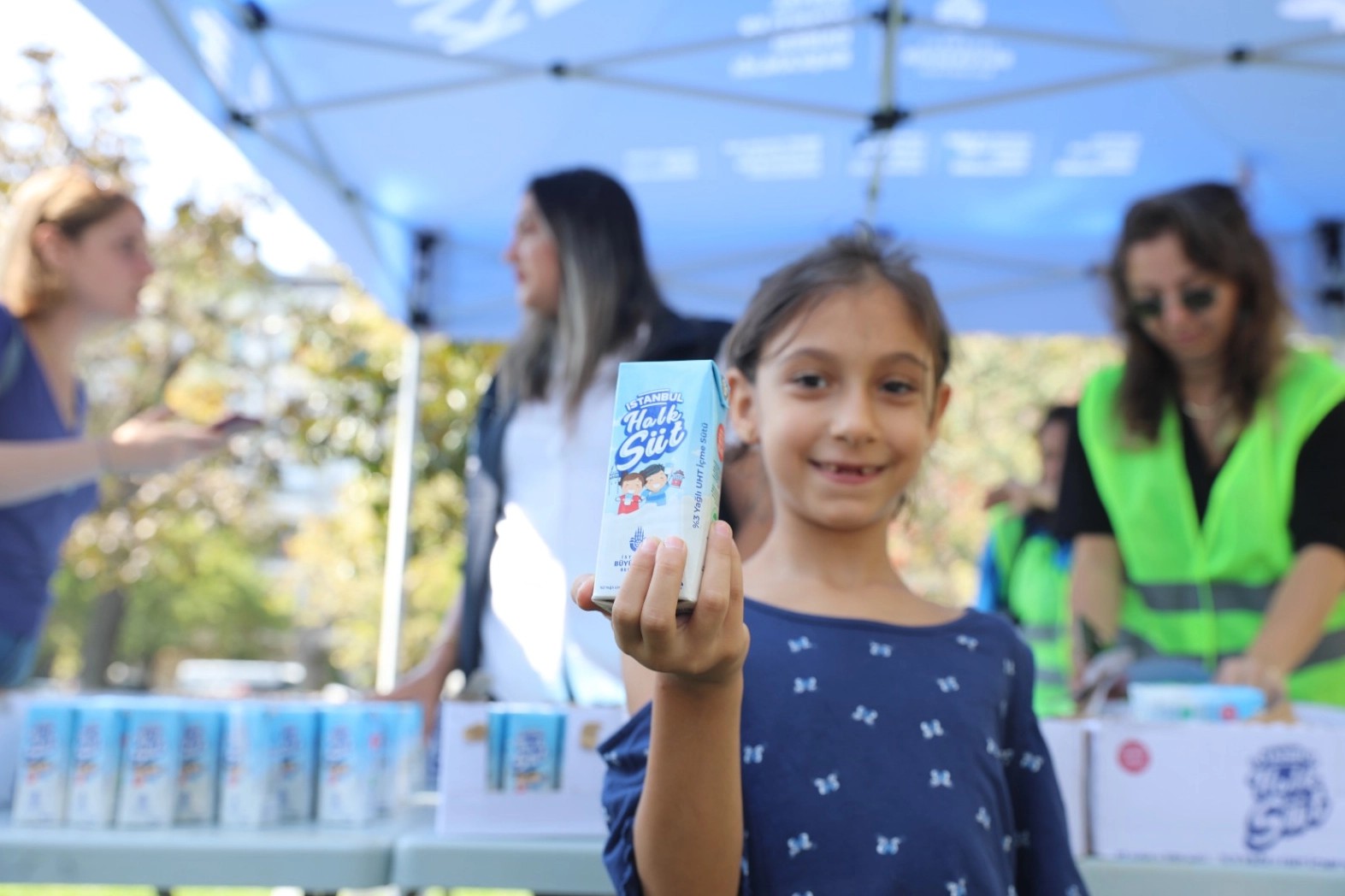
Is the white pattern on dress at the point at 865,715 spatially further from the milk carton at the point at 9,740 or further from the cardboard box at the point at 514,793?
the milk carton at the point at 9,740

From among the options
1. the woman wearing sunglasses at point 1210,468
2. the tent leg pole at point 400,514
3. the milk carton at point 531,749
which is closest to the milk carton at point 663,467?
the milk carton at point 531,749

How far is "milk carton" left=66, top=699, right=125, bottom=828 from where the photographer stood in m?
1.73

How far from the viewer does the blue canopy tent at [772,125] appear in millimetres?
3621

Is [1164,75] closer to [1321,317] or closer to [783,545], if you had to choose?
[1321,317]

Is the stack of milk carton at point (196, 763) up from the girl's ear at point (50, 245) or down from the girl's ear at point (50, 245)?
down

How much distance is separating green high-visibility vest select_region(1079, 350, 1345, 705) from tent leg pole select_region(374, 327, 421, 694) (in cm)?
308

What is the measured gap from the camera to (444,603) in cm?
1516

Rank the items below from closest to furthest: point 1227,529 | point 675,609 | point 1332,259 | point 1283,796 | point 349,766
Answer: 1. point 675,609
2. point 1283,796
3. point 349,766
4. point 1227,529
5. point 1332,259

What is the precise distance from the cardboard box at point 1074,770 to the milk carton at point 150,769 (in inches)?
48.2

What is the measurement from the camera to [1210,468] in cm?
231

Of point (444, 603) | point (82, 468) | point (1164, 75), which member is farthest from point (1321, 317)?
point (444, 603)

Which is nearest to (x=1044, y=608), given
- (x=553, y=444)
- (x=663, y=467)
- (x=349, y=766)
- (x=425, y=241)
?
(x=553, y=444)

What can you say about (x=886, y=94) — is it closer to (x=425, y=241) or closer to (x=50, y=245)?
(x=425, y=241)

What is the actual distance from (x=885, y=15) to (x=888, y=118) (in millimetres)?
396
